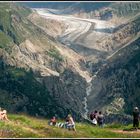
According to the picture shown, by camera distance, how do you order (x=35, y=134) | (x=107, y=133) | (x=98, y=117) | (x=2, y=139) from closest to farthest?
(x=2, y=139), (x=35, y=134), (x=107, y=133), (x=98, y=117)

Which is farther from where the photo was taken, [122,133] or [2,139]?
[122,133]

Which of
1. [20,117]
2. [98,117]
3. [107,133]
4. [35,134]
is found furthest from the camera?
[98,117]

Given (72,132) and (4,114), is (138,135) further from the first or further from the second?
(4,114)

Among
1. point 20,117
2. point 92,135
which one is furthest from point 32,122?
point 92,135

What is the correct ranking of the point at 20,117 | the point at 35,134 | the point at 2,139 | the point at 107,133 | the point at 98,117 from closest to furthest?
the point at 2,139 < the point at 35,134 < the point at 107,133 < the point at 20,117 < the point at 98,117

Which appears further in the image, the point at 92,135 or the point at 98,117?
the point at 98,117

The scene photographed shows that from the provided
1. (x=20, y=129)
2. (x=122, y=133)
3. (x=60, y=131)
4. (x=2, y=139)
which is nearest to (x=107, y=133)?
(x=122, y=133)

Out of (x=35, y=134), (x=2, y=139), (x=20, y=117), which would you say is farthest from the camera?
(x=20, y=117)

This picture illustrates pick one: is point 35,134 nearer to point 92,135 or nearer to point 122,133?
point 92,135
